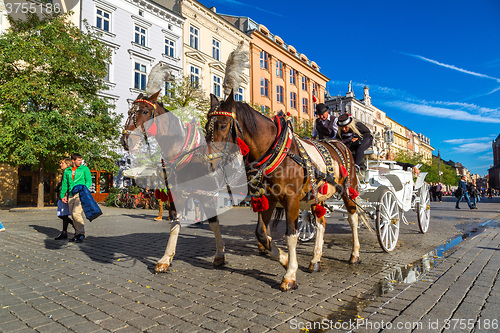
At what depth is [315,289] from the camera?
12.4ft

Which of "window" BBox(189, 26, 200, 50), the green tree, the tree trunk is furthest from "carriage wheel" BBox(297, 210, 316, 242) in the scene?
"window" BBox(189, 26, 200, 50)

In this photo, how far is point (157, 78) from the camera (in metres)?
4.70

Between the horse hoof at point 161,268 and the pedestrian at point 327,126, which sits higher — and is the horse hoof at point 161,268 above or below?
below

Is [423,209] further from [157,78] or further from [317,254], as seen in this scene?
[157,78]

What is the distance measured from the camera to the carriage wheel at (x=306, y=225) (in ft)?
22.3

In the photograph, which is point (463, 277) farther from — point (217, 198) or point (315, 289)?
point (217, 198)

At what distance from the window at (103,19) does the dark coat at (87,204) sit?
18.9 m

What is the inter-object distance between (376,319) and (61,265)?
15.0 ft

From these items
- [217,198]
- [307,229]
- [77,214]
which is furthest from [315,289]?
[77,214]

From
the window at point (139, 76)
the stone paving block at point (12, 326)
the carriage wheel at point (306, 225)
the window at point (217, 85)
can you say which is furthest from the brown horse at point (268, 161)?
the window at point (217, 85)

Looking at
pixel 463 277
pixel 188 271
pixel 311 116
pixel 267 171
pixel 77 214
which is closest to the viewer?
pixel 267 171

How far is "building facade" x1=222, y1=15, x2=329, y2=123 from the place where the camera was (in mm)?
32812

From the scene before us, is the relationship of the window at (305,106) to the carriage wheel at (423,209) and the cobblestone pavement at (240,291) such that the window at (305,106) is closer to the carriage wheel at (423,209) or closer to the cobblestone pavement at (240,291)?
the carriage wheel at (423,209)

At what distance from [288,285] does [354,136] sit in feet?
11.7
